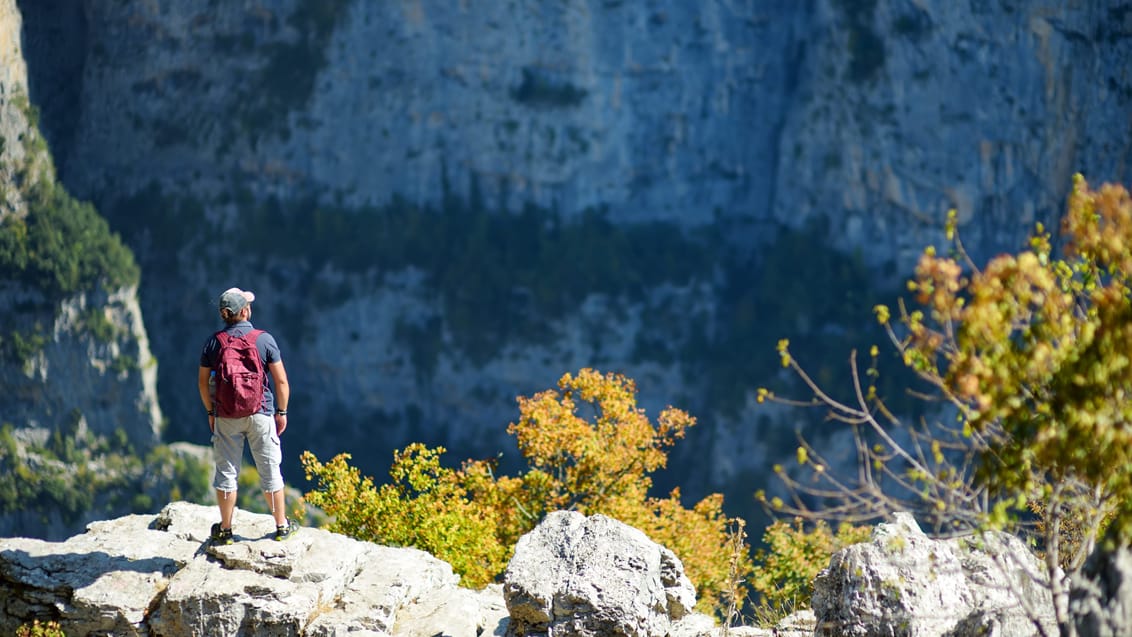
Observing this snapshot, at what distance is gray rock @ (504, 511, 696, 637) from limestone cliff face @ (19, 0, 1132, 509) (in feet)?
223

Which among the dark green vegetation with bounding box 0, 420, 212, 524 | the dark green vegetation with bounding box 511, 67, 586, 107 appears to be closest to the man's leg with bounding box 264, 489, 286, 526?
the dark green vegetation with bounding box 0, 420, 212, 524

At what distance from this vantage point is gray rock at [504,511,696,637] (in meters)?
11.1

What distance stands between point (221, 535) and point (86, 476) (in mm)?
60846

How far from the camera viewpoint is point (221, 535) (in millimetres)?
11727

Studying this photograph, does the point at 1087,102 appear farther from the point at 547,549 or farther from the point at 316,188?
the point at 547,549

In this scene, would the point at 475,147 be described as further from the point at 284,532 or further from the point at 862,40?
the point at 284,532

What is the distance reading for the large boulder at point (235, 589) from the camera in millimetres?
11125

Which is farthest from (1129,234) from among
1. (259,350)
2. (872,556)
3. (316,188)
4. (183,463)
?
(316,188)

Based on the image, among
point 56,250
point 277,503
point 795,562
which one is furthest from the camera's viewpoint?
point 56,250

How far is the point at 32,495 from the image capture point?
2576 inches

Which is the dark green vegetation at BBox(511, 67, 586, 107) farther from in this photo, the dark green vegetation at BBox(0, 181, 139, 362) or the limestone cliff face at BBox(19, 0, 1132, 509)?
the dark green vegetation at BBox(0, 181, 139, 362)

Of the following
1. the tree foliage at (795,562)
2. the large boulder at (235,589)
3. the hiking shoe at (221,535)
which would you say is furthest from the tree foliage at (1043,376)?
the tree foliage at (795,562)

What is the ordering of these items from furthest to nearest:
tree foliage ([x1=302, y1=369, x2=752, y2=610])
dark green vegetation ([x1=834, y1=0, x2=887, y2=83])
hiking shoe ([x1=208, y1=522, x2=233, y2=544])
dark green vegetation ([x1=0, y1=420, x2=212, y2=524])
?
1. dark green vegetation ([x1=834, y1=0, x2=887, y2=83])
2. dark green vegetation ([x1=0, y1=420, x2=212, y2=524])
3. tree foliage ([x1=302, y1=369, x2=752, y2=610])
4. hiking shoe ([x1=208, y1=522, x2=233, y2=544])

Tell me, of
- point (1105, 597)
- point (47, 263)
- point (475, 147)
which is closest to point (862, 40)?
point (475, 147)
